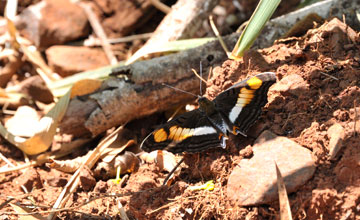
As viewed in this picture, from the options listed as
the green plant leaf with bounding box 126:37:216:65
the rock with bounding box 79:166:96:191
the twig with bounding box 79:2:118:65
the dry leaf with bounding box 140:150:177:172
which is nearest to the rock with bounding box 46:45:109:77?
the twig with bounding box 79:2:118:65

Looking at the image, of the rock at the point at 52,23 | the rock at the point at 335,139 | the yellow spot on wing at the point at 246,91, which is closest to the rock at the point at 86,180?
the yellow spot on wing at the point at 246,91

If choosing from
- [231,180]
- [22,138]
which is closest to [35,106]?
[22,138]

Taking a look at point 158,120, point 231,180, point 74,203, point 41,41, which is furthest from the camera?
point 41,41

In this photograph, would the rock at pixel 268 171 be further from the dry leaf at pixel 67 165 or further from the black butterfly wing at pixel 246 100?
the dry leaf at pixel 67 165

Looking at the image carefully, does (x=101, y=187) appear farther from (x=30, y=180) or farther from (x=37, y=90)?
(x=37, y=90)

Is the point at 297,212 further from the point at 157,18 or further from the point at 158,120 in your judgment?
the point at 157,18

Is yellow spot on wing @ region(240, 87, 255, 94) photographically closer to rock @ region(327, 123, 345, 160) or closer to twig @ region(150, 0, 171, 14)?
rock @ region(327, 123, 345, 160)
